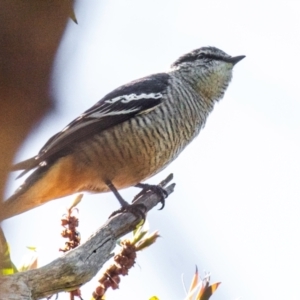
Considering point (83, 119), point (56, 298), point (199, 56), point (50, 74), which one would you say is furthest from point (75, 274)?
point (199, 56)

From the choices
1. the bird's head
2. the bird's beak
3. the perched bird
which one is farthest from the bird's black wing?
the bird's beak

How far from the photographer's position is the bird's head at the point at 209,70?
511cm

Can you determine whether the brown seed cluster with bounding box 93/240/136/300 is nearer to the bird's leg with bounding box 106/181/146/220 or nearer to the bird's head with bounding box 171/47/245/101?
the bird's leg with bounding box 106/181/146/220

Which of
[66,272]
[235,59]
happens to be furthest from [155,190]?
[66,272]

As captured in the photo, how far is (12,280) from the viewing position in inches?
74.7

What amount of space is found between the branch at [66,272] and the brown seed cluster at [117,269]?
5 centimetres

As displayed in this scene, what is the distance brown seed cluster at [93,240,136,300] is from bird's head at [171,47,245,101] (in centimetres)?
271

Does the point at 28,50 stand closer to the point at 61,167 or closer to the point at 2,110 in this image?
the point at 2,110

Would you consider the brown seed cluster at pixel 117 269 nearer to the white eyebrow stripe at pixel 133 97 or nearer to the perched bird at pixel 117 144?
the perched bird at pixel 117 144

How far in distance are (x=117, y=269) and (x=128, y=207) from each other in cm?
106

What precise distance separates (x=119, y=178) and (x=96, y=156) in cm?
26

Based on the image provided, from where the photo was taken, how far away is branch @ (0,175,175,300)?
1897 millimetres

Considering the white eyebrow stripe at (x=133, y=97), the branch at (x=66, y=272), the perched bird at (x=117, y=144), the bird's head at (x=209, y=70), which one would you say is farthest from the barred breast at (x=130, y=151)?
the branch at (x=66, y=272)

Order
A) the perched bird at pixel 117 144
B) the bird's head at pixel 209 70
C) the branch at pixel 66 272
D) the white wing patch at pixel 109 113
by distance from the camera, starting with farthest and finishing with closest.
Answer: the bird's head at pixel 209 70 < the white wing patch at pixel 109 113 < the perched bird at pixel 117 144 < the branch at pixel 66 272
